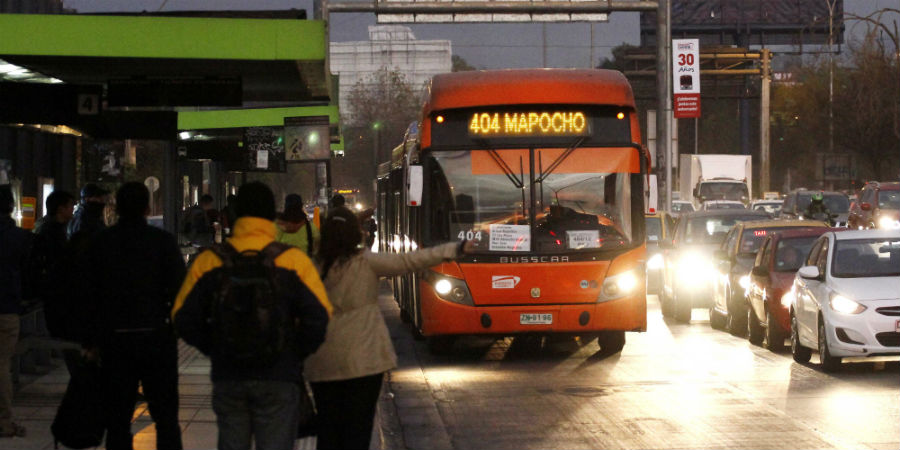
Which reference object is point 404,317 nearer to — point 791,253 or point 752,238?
point 752,238

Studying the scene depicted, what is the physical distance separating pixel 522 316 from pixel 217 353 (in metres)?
10.7

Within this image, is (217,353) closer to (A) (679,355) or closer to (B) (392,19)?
Answer: (A) (679,355)

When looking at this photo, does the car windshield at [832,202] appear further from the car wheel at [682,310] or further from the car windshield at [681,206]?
the car wheel at [682,310]

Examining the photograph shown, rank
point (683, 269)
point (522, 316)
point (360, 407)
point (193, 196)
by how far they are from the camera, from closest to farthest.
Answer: point (360, 407), point (522, 316), point (683, 269), point (193, 196)

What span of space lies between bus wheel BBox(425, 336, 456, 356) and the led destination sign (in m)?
2.51

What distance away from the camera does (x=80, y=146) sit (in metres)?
25.1

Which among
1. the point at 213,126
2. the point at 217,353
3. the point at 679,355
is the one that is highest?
the point at 213,126

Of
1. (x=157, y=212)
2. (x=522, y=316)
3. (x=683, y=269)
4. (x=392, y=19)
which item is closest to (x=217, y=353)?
(x=522, y=316)

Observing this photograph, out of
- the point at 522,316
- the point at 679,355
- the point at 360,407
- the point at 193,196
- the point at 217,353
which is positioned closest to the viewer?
the point at 217,353

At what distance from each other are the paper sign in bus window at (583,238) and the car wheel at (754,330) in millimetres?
3697

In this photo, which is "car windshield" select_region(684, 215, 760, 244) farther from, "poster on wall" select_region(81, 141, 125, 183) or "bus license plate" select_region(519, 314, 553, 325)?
"poster on wall" select_region(81, 141, 125, 183)

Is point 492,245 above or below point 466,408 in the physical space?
above

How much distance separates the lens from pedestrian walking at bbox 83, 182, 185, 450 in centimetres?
794

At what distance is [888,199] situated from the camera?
109 feet
